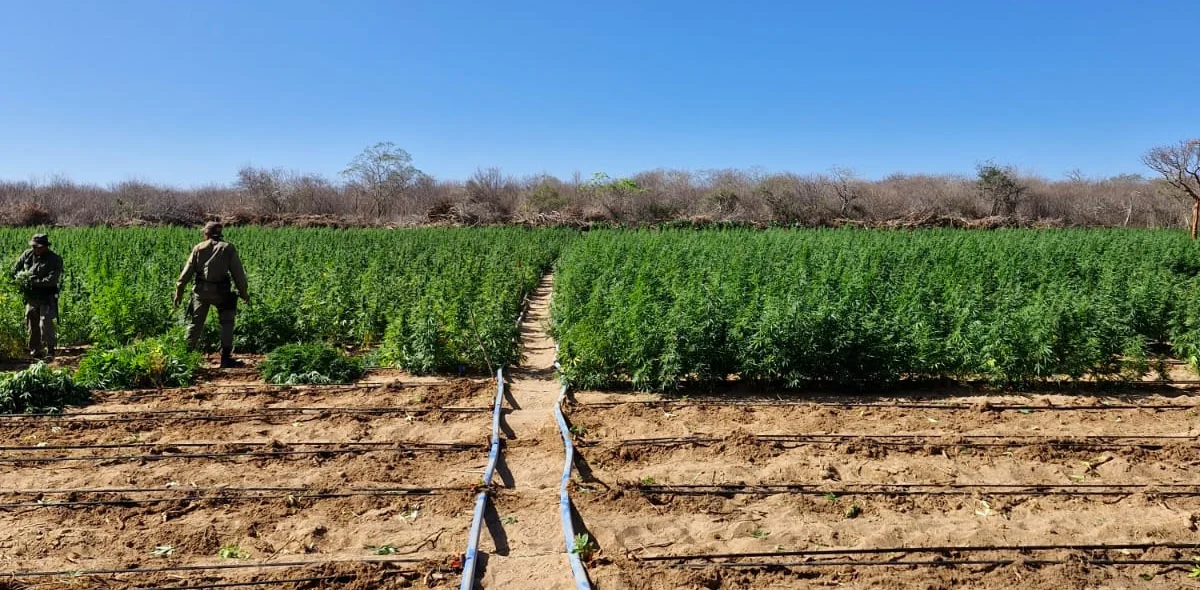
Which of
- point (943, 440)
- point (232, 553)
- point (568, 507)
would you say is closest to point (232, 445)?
point (232, 553)

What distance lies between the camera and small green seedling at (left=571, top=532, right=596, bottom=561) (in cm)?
480

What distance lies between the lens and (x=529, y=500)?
566cm

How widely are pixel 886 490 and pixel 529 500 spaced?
274 centimetres

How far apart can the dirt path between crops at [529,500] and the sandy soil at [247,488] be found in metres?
0.26

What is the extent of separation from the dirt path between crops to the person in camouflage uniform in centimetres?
656

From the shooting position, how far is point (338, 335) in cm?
1192

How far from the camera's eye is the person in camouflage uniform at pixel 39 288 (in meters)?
10.0

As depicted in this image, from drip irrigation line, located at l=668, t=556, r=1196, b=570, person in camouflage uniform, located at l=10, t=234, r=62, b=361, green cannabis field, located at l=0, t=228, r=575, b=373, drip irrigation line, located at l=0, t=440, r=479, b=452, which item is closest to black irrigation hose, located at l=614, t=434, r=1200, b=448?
drip irrigation line, located at l=0, t=440, r=479, b=452

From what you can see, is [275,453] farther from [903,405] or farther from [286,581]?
[903,405]

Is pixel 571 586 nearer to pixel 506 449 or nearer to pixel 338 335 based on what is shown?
pixel 506 449

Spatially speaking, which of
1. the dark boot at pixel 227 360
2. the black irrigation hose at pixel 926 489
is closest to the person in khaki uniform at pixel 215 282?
the dark boot at pixel 227 360

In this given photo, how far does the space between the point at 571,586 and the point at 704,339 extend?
4.39 meters

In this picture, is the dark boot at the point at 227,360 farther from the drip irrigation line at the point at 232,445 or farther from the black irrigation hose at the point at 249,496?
the black irrigation hose at the point at 249,496

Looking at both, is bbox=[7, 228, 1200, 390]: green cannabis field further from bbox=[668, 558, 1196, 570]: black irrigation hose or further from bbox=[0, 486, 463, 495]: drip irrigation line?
bbox=[668, 558, 1196, 570]: black irrigation hose
